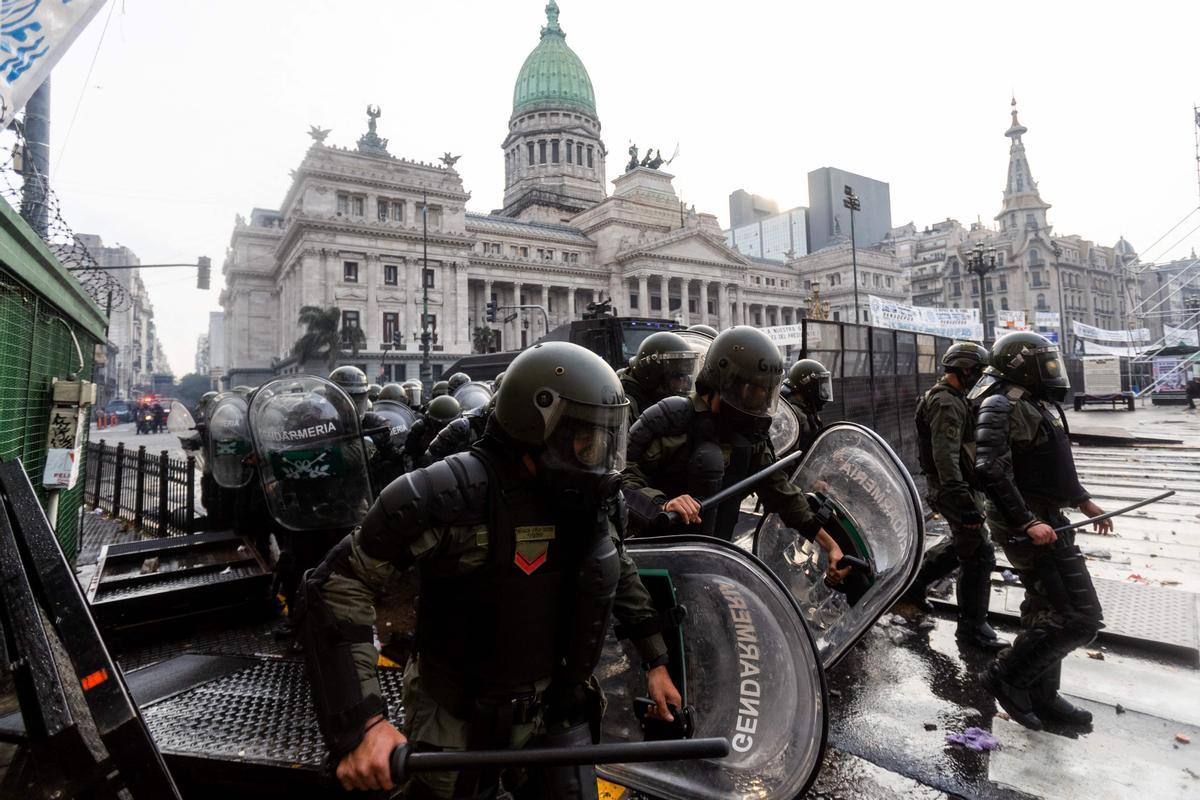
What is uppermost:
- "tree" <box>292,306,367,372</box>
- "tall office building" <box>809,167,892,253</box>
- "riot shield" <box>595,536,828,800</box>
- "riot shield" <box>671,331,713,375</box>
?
"tall office building" <box>809,167,892,253</box>

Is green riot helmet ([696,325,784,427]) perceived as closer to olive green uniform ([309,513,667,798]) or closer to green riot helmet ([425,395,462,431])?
olive green uniform ([309,513,667,798])

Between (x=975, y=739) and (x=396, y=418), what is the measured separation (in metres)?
5.89

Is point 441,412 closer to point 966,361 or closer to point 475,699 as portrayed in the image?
point 475,699

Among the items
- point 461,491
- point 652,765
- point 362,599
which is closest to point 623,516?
point 461,491

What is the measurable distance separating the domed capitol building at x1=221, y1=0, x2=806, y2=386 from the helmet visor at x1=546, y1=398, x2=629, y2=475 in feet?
106

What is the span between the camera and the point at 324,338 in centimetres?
3906

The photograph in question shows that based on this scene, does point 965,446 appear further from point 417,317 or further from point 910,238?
point 910,238

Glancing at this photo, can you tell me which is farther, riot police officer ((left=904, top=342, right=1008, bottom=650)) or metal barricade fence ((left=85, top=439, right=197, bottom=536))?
metal barricade fence ((left=85, top=439, right=197, bottom=536))

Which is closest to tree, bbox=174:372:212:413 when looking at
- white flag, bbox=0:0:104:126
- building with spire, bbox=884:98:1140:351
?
white flag, bbox=0:0:104:126

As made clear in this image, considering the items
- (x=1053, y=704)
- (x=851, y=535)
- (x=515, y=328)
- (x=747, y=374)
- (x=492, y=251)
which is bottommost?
(x=1053, y=704)

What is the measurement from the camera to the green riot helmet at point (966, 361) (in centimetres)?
469

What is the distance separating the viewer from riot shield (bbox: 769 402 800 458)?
5.62m

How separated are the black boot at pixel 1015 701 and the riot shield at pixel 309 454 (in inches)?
169

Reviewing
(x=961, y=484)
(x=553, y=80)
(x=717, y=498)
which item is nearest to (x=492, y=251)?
(x=553, y=80)
